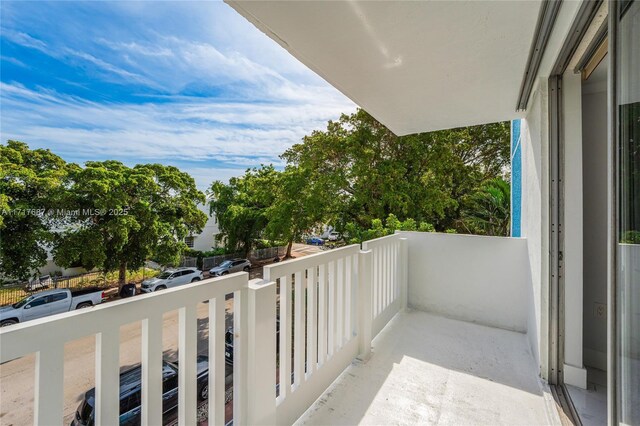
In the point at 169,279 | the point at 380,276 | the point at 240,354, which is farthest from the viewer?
the point at 169,279

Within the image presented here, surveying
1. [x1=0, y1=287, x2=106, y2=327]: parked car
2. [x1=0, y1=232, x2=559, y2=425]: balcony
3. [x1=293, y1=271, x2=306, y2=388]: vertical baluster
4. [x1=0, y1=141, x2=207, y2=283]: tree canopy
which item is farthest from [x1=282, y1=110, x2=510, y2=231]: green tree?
[x1=0, y1=287, x2=106, y2=327]: parked car

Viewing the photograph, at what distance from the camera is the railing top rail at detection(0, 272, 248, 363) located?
0.66m

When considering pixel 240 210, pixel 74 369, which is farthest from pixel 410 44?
pixel 240 210

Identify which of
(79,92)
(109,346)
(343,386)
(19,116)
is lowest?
(343,386)

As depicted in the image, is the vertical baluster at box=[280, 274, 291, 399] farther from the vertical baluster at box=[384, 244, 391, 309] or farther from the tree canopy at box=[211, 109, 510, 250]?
the tree canopy at box=[211, 109, 510, 250]

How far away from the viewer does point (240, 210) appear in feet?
50.0

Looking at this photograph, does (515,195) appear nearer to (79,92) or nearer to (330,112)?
(330,112)

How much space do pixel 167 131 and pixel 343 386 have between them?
21.4m

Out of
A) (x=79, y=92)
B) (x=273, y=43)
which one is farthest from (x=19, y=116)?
(x=273, y=43)

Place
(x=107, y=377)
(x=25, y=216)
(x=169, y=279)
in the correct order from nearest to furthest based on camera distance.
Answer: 1. (x=107, y=377)
2. (x=25, y=216)
3. (x=169, y=279)

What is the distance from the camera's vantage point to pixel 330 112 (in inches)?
356

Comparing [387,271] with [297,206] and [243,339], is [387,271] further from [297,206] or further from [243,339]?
[297,206]

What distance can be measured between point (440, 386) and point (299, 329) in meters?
1.21

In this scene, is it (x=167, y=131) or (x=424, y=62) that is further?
(x=167, y=131)
